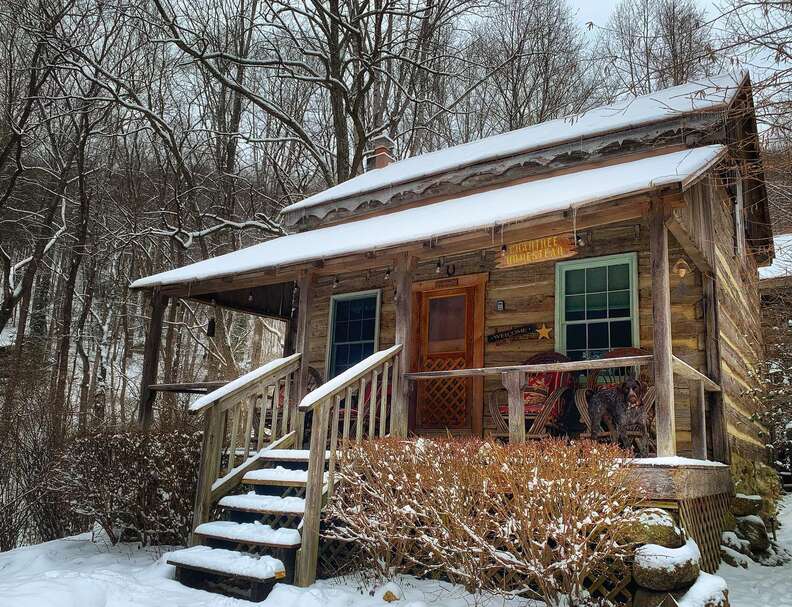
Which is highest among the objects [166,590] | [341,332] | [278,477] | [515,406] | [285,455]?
[341,332]

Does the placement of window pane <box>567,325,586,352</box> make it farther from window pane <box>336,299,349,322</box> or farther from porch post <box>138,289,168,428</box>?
porch post <box>138,289,168,428</box>

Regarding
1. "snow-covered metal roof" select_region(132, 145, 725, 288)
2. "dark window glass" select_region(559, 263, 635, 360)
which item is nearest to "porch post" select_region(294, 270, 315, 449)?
"snow-covered metal roof" select_region(132, 145, 725, 288)

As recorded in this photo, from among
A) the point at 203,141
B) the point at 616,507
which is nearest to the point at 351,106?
the point at 203,141

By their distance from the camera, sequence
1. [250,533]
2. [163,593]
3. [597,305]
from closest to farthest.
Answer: [163,593]
[250,533]
[597,305]

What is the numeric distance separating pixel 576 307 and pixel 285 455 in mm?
3976

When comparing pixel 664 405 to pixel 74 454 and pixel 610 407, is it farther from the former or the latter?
pixel 74 454

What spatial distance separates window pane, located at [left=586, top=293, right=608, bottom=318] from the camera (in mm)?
7758

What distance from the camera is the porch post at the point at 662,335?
523cm

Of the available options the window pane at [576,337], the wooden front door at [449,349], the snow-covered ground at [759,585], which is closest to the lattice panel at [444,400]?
the wooden front door at [449,349]

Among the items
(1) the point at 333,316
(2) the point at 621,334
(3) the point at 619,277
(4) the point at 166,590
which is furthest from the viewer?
(1) the point at 333,316

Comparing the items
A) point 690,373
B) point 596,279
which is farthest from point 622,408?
point 596,279

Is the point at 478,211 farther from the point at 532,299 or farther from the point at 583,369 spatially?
the point at 583,369

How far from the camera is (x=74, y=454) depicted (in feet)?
25.6

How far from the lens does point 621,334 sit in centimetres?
759
